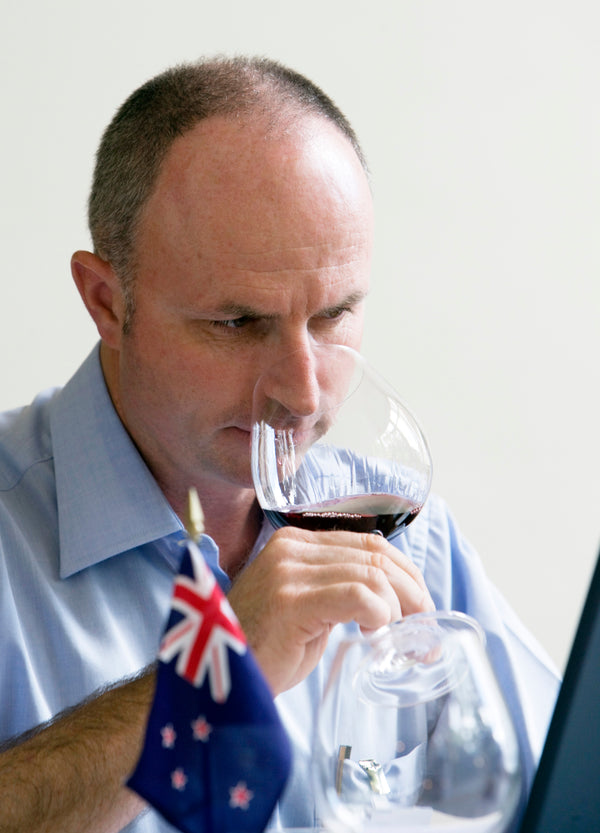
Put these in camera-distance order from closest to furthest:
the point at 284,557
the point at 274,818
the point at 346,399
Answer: the point at 284,557, the point at 346,399, the point at 274,818

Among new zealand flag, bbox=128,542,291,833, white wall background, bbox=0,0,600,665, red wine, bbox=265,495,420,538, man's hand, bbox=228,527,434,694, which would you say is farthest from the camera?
white wall background, bbox=0,0,600,665

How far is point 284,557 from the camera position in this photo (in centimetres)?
78

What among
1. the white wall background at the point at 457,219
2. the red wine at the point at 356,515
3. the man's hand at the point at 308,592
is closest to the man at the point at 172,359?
the red wine at the point at 356,515

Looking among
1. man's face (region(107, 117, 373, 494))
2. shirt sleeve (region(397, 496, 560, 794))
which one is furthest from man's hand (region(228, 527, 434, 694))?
shirt sleeve (region(397, 496, 560, 794))

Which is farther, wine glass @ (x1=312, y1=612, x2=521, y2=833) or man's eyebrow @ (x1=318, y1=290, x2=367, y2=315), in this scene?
man's eyebrow @ (x1=318, y1=290, x2=367, y2=315)

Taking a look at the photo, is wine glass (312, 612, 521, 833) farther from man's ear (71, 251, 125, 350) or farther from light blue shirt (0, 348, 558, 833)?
man's ear (71, 251, 125, 350)

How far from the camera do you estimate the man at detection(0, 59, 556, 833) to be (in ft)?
3.75

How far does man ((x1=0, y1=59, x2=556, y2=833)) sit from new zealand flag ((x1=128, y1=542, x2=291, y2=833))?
1.70ft

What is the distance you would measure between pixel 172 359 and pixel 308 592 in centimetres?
52

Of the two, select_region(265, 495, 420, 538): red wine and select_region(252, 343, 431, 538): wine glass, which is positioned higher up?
select_region(252, 343, 431, 538): wine glass

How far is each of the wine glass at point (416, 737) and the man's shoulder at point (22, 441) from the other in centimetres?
78

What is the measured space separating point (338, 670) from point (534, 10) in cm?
214

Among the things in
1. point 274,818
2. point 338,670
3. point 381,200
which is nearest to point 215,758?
point 338,670

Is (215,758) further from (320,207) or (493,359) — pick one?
(493,359)
